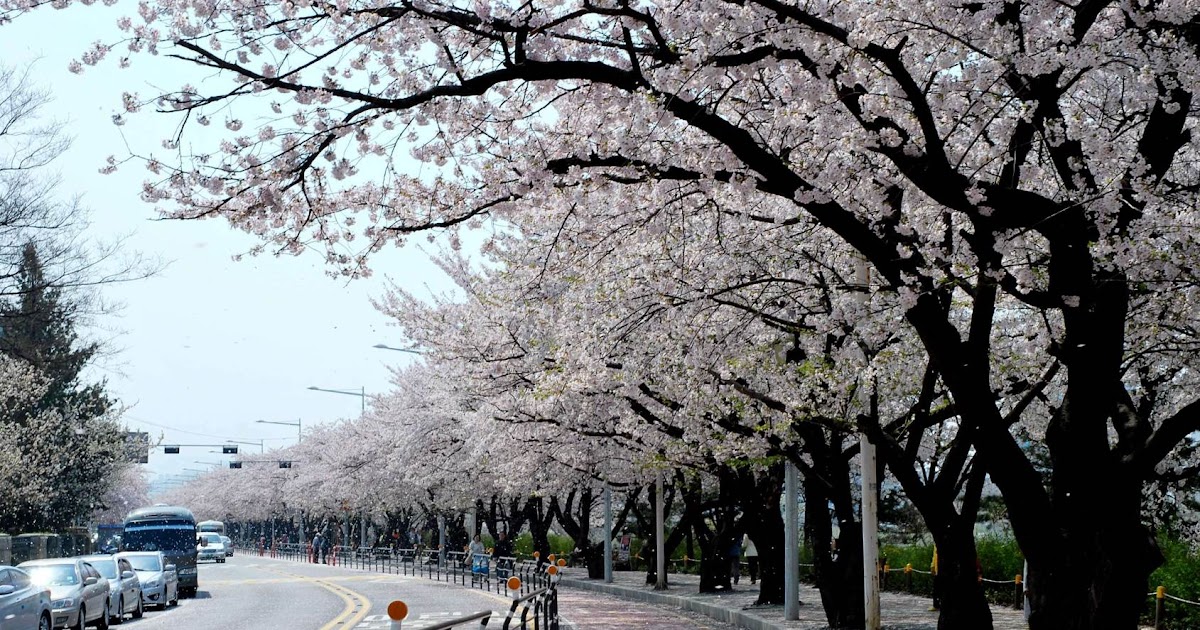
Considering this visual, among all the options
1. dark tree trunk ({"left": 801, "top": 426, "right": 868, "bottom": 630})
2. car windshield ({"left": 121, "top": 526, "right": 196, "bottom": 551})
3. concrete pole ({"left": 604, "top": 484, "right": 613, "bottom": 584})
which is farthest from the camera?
car windshield ({"left": 121, "top": 526, "right": 196, "bottom": 551})

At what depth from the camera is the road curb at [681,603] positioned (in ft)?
75.2

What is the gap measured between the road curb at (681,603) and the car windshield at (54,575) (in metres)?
11.8

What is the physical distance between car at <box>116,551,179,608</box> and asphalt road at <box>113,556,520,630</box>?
383mm

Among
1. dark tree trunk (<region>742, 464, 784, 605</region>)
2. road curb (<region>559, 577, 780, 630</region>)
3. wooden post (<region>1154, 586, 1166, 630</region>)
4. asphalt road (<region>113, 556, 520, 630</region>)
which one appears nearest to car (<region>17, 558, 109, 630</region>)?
asphalt road (<region>113, 556, 520, 630</region>)

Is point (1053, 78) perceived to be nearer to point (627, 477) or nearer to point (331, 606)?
point (331, 606)

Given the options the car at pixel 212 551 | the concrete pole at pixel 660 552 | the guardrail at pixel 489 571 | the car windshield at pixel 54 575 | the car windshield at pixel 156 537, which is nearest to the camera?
the guardrail at pixel 489 571

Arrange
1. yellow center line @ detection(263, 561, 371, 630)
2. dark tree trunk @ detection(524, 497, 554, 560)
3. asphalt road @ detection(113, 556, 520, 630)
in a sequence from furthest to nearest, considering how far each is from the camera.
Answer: dark tree trunk @ detection(524, 497, 554, 560) < asphalt road @ detection(113, 556, 520, 630) < yellow center line @ detection(263, 561, 371, 630)

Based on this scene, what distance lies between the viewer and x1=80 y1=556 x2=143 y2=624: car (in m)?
26.3

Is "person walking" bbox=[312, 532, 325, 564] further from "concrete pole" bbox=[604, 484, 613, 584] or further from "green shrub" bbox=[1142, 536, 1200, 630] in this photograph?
"green shrub" bbox=[1142, 536, 1200, 630]

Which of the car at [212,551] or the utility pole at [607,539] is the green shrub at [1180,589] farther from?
the car at [212,551]

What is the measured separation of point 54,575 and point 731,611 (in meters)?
12.3

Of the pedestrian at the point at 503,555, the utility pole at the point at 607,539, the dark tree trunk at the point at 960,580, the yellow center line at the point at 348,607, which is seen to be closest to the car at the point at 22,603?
the yellow center line at the point at 348,607

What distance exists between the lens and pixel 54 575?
75.7 feet

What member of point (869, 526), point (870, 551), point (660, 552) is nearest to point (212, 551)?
point (660, 552)
